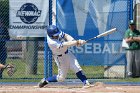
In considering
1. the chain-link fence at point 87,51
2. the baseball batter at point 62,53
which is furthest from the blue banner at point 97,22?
the baseball batter at point 62,53

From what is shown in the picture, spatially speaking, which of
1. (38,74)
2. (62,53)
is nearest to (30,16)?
(38,74)

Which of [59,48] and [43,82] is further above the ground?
[59,48]

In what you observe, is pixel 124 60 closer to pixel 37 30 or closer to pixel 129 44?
pixel 129 44

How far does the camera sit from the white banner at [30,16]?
50.3 ft

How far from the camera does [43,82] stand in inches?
534

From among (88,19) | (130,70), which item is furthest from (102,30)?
(130,70)

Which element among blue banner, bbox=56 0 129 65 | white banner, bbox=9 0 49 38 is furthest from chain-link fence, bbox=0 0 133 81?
white banner, bbox=9 0 49 38

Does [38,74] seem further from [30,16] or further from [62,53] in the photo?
[62,53]

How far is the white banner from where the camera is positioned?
15.3 m

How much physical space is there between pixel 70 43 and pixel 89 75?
363 centimetres

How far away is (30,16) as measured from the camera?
15391mm

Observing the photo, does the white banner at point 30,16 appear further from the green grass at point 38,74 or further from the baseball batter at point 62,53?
the baseball batter at point 62,53

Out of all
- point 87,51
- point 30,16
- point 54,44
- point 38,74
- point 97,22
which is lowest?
point 38,74

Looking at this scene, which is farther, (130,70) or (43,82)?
(130,70)
